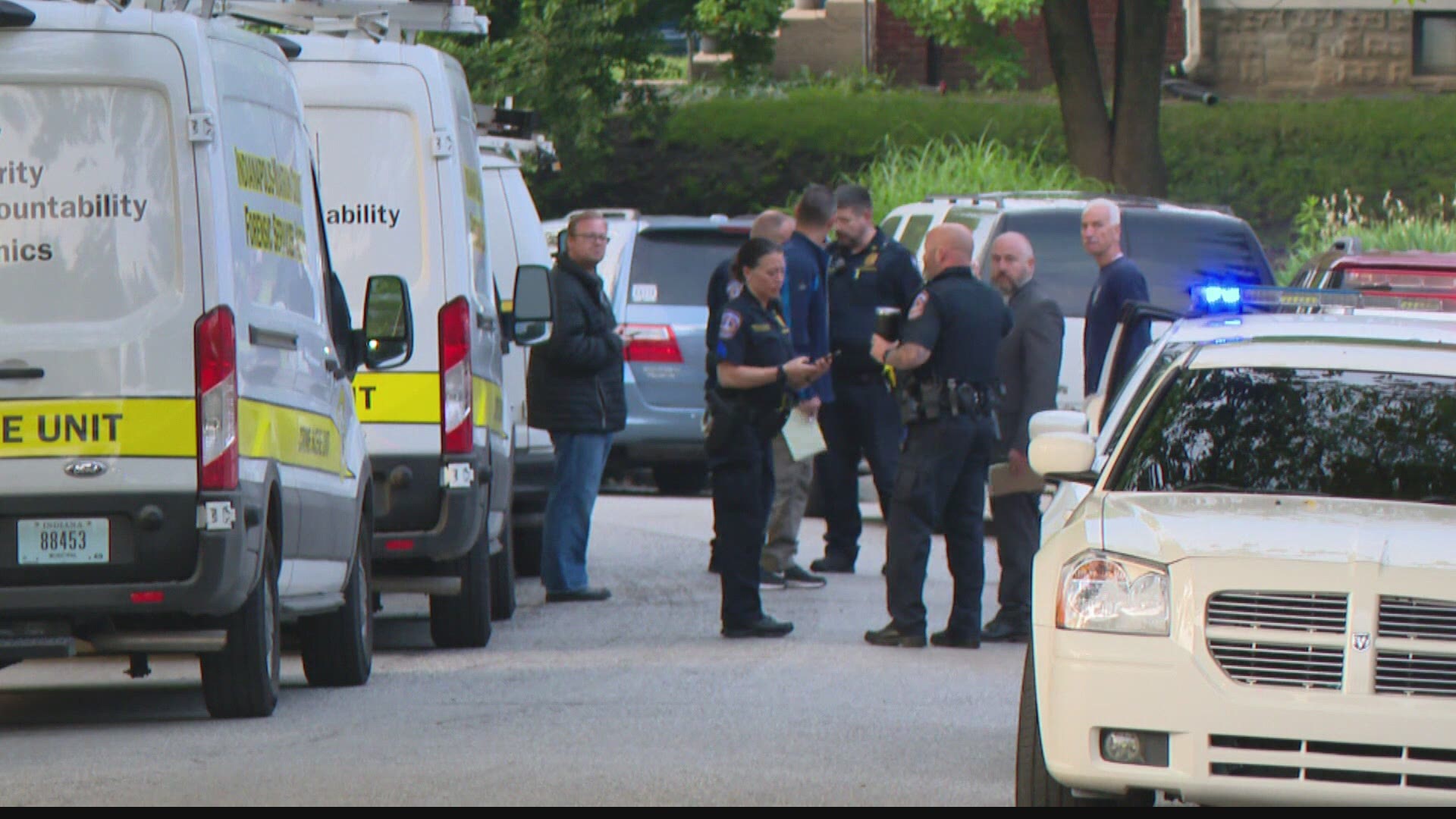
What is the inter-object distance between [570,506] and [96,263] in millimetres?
5439

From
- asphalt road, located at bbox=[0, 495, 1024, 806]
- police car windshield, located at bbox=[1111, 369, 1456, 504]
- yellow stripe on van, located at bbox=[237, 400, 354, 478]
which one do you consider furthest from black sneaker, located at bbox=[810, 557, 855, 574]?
police car windshield, located at bbox=[1111, 369, 1456, 504]

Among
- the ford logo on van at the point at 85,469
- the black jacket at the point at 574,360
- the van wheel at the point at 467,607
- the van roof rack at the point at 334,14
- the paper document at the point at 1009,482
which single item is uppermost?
the van roof rack at the point at 334,14

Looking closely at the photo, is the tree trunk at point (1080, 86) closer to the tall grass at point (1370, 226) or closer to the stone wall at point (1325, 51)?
the tall grass at point (1370, 226)

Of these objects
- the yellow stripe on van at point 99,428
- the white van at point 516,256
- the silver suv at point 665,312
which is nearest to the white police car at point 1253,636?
the yellow stripe on van at point 99,428

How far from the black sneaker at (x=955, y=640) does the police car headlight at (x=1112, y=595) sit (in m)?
5.21

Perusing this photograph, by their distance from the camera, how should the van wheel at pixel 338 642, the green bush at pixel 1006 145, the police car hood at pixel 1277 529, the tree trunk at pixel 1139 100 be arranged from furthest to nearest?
the green bush at pixel 1006 145 → the tree trunk at pixel 1139 100 → the van wheel at pixel 338 642 → the police car hood at pixel 1277 529

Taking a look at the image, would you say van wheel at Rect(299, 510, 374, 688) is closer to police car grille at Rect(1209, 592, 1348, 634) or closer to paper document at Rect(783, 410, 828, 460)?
paper document at Rect(783, 410, 828, 460)

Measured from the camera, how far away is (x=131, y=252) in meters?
9.37

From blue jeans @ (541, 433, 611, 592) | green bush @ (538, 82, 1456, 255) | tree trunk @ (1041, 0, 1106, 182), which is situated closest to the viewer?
blue jeans @ (541, 433, 611, 592)

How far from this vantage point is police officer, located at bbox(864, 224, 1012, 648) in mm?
12477

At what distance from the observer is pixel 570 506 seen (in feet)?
47.8

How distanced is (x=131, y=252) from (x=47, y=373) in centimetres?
48

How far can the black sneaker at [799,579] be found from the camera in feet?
50.3

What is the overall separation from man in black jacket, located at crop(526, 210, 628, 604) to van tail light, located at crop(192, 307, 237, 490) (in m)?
5.03
